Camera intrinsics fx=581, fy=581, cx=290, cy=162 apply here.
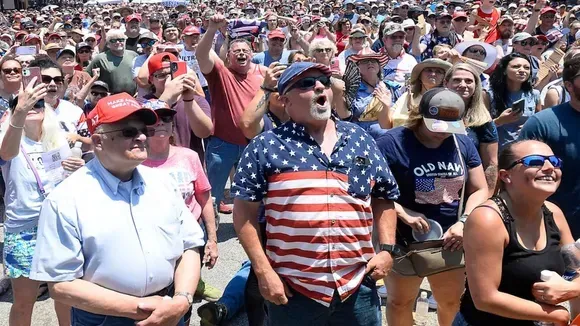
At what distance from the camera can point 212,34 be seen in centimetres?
466

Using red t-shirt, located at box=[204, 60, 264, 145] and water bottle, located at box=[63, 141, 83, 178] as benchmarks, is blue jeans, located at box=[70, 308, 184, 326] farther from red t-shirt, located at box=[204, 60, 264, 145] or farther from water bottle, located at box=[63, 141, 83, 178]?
red t-shirt, located at box=[204, 60, 264, 145]

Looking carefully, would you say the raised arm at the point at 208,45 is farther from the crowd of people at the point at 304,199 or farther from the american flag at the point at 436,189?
the american flag at the point at 436,189

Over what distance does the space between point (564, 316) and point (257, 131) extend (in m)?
2.21

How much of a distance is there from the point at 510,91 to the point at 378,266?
307cm

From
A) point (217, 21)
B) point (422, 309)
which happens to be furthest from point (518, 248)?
Answer: point (217, 21)

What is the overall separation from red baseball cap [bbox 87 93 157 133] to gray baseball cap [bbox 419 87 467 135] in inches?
57.9

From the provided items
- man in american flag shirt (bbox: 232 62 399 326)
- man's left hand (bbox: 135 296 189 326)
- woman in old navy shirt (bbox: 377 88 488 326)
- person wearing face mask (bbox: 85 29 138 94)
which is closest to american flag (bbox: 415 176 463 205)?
woman in old navy shirt (bbox: 377 88 488 326)

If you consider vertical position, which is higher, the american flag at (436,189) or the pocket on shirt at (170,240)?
the pocket on shirt at (170,240)

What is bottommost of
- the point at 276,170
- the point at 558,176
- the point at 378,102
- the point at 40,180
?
the point at 40,180

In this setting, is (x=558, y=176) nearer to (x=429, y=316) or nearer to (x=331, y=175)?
(x=331, y=175)

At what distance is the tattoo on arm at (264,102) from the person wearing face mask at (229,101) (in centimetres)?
144

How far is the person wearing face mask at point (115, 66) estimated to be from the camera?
7312 mm

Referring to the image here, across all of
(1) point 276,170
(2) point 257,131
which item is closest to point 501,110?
(2) point 257,131

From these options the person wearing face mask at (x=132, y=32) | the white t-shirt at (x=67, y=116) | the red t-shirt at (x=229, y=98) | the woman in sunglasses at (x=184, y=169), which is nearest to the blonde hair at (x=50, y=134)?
the white t-shirt at (x=67, y=116)
